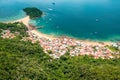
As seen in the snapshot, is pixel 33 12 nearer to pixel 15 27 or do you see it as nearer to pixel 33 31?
pixel 33 31

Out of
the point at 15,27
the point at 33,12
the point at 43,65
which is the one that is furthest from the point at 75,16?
the point at 43,65

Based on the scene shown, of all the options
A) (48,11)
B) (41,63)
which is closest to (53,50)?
(41,63)

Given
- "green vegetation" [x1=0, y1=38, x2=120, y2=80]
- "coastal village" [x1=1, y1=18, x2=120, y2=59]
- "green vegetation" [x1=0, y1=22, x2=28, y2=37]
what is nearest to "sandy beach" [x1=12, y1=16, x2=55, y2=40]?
"coastal village" [x1=1, y1=18, x2=120, y2=59]

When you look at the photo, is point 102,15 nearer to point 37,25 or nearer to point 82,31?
point 82,31

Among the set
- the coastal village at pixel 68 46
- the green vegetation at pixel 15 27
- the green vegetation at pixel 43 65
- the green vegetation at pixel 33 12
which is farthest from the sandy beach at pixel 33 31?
the green vegetation at pixel 43 65

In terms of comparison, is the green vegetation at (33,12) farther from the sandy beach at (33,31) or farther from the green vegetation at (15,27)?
the green vegetation at (15,27)

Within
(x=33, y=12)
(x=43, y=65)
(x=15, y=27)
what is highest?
(x=33, y=12)
